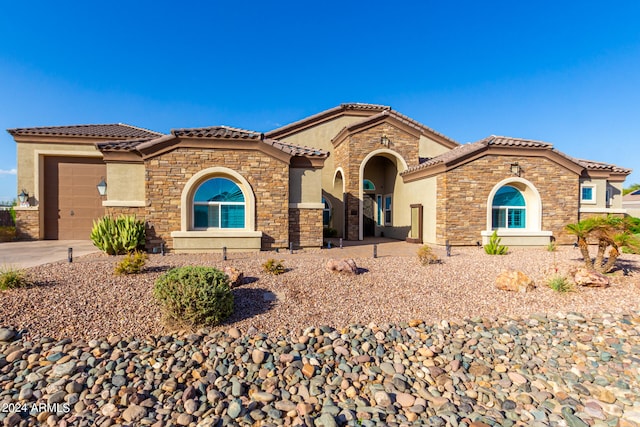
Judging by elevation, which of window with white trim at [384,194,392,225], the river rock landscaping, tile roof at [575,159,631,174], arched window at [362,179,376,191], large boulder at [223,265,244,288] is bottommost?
the river rock landscaping

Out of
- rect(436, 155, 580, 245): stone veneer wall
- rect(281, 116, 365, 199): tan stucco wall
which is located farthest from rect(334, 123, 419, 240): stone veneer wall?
rect(436, 155, 580, 245): stone veneer wall

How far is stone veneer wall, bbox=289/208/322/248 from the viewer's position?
1205 centimetres

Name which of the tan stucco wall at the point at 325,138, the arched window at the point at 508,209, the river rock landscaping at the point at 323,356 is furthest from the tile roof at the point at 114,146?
the arched window at the point at 508,209

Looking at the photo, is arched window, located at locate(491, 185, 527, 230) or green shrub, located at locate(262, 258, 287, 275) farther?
arched window, located at locate(491, 185, 527, 230)

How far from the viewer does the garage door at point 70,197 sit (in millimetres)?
14484

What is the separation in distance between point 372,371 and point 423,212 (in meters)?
11.3

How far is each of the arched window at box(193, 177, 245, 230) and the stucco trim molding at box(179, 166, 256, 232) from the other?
6.9 inches

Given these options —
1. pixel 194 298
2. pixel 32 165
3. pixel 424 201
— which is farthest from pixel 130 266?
pixel 424 201

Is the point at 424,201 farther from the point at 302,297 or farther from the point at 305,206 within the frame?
the point at 302,297

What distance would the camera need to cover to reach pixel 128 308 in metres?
5.91

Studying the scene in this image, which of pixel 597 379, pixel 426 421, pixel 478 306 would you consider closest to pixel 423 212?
pixel 478 306

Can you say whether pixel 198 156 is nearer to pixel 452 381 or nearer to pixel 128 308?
pixel 128 308

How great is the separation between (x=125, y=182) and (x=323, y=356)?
1064 centimetres

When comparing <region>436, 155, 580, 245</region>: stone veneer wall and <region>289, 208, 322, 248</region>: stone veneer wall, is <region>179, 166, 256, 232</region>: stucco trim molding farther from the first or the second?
<region>436, 155, 580, 245</region>: stone veneer wall
